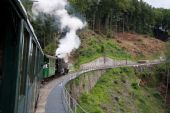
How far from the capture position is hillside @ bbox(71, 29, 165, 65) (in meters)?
82.2

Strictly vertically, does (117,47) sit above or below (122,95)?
above

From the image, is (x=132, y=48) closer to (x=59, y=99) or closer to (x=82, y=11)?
(x=82, y=11)

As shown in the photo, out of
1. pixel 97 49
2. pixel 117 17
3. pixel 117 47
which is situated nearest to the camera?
pixel 97 49

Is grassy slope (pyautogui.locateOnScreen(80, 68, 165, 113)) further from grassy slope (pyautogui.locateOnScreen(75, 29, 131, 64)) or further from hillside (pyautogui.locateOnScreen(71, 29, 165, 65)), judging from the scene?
hillside (pyautogui.locateOnScreen(71, 29, 165, 65))

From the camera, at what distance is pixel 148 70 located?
3297 inches

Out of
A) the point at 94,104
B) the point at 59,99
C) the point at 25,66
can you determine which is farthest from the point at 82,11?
the point at 25,66

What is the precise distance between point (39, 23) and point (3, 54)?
59.2 metres

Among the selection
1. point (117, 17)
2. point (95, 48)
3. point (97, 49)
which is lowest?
point (97, 49)

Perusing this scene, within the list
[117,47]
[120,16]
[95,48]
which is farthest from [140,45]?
[95,48]

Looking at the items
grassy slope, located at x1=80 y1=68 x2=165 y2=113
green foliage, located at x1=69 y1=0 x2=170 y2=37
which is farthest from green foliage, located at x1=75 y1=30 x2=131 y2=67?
grassy slope, located at x1=80 y1=68 x2=165 y2=113

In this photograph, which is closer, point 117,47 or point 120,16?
point 117,47

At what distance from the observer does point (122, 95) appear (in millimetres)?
63594

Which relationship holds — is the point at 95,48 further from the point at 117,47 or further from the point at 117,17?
the point at 117,17

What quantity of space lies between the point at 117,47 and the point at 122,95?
3329cm
